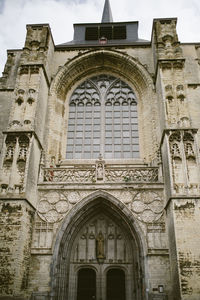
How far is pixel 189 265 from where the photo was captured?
21.5ft

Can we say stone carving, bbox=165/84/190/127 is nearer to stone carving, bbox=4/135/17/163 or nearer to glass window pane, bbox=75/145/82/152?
glass window pane, bbox=75/145/82/152

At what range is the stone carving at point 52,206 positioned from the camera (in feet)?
26.2

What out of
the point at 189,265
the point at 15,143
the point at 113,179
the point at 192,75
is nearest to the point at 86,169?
the point at 113,179

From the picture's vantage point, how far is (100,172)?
8445 mm

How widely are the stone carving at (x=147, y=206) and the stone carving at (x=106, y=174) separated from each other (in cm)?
52

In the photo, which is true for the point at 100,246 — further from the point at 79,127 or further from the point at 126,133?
the point at 79,127

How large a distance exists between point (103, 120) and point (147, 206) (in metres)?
3.82

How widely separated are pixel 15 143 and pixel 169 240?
5.12m

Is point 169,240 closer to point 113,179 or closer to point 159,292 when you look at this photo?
point 159,292

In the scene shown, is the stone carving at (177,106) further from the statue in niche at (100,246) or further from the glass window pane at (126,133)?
the statue in niche at (100,246)

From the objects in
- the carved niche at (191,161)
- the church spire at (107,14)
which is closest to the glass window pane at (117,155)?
the carved niche at (191,161)

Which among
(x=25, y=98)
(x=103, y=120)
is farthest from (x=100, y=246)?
(x=25, y=98)

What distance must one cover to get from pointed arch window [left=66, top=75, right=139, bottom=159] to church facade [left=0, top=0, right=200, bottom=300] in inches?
1.6

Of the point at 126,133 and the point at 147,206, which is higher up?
the point at 126,133
